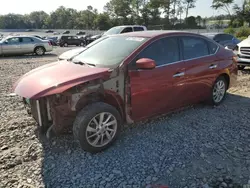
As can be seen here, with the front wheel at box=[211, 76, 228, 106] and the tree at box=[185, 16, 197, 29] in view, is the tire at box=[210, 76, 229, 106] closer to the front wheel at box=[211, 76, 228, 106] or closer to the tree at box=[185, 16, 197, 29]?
the front wheel at box=[211, 76, 228, 106]

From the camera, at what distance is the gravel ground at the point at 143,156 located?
9.31 ft

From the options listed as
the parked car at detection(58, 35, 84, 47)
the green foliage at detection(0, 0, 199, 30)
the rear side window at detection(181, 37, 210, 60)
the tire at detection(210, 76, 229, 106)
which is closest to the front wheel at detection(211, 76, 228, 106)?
the tire at detection(210, 76, 229, 106)

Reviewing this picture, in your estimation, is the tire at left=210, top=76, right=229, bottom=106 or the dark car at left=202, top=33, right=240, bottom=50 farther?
the dark car at left=202, top=33, right=240, bottom=50

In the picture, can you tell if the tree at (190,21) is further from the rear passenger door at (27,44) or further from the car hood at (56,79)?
the car hood at (56,79)

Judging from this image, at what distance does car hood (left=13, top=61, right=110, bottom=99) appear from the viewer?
3002mm

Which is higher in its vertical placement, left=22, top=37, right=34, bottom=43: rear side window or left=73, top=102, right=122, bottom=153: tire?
left=22, top=37, right=34, bottom=43: rear side window

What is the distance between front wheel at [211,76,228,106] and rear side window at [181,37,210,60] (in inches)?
29.0

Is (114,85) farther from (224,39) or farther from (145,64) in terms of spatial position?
(224,39)

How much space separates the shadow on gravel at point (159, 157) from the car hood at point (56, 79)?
934 millimetres

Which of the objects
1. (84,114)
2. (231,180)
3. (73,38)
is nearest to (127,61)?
(84,114)

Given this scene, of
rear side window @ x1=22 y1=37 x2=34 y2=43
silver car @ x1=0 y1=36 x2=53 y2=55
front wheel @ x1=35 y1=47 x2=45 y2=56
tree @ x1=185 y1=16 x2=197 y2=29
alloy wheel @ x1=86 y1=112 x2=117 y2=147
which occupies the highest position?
tree @ x1=185 y1=16 x2=197 y2=29

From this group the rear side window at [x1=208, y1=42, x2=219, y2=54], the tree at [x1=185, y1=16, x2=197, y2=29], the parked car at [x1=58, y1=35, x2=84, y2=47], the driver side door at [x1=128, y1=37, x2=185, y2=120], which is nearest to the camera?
the driver side door at [x1=128, y1=37, x2=185, y2=120]

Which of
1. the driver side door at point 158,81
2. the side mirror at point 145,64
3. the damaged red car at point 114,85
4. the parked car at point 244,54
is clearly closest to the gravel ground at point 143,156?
the damaged red car at point 114,85

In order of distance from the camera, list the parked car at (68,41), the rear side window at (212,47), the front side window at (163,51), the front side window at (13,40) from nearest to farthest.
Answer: the front side window at (163,51) < the rear side window at (212,47) < the front side window at (13,40) < the parked car at (68,41)
